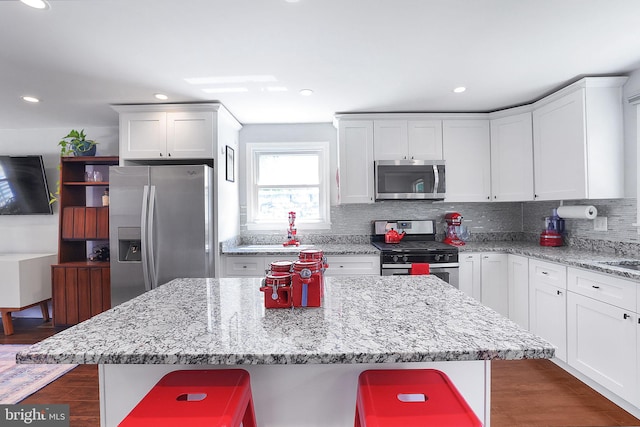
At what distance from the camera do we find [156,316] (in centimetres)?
129

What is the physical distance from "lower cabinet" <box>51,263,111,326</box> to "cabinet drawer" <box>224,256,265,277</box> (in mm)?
1336

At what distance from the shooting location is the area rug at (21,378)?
91.8 inches

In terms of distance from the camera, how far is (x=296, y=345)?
98 centimetres

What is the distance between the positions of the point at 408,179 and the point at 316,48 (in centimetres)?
187

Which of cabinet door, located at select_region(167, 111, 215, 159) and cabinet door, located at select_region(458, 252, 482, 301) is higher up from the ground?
cabinet door, located at select_region(167, 111, 215, 159)

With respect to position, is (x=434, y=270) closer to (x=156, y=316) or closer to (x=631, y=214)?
(x=631, y=214)

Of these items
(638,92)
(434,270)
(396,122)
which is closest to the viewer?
(638,92)

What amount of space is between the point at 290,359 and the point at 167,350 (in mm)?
373

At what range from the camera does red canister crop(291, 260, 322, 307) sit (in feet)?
4.37

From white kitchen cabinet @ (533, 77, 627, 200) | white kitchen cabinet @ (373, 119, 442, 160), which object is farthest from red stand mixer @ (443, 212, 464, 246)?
white kitchen cabinet @ (533, 77, 627, 200)

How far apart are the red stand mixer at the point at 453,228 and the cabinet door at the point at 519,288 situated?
1.86ft

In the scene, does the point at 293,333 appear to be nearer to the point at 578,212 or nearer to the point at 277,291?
the point at 277,291

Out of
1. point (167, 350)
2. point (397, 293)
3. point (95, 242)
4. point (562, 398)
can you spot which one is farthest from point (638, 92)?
point (95, 242)

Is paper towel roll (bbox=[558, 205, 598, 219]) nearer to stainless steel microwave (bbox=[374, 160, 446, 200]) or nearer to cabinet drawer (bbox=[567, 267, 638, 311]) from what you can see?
cabinet drawer (bbox=[567, 267, 638, 311])
